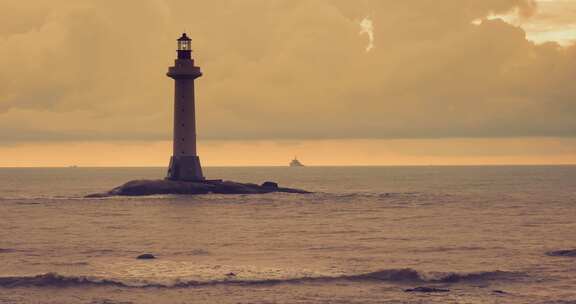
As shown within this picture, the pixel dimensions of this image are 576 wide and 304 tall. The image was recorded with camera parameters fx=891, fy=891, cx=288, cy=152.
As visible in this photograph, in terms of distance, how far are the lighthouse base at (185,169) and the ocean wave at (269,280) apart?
59.4 meters

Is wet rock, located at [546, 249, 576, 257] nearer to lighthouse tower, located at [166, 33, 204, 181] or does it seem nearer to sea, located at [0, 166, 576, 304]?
sea, located at [0, 166, 576, 304]

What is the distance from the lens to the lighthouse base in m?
107

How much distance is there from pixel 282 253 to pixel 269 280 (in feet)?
40.4

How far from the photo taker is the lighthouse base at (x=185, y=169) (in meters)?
107

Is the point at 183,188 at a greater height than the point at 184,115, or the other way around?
the point at 184,115

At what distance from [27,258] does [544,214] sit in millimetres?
56626

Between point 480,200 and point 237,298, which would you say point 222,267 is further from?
point 480,200

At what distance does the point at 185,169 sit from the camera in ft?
354

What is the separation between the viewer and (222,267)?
51.7m

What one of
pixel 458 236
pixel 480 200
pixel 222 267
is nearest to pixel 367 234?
pixel 458 236

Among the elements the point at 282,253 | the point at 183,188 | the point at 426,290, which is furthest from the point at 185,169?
the point at 426,290

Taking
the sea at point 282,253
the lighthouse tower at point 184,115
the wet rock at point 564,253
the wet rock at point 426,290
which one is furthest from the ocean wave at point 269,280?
the lighthouse tower at point 184,115

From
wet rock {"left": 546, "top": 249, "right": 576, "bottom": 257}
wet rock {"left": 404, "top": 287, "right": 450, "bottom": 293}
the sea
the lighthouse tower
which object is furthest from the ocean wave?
the lighthouse tower

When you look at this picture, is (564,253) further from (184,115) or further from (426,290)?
(184,115)
